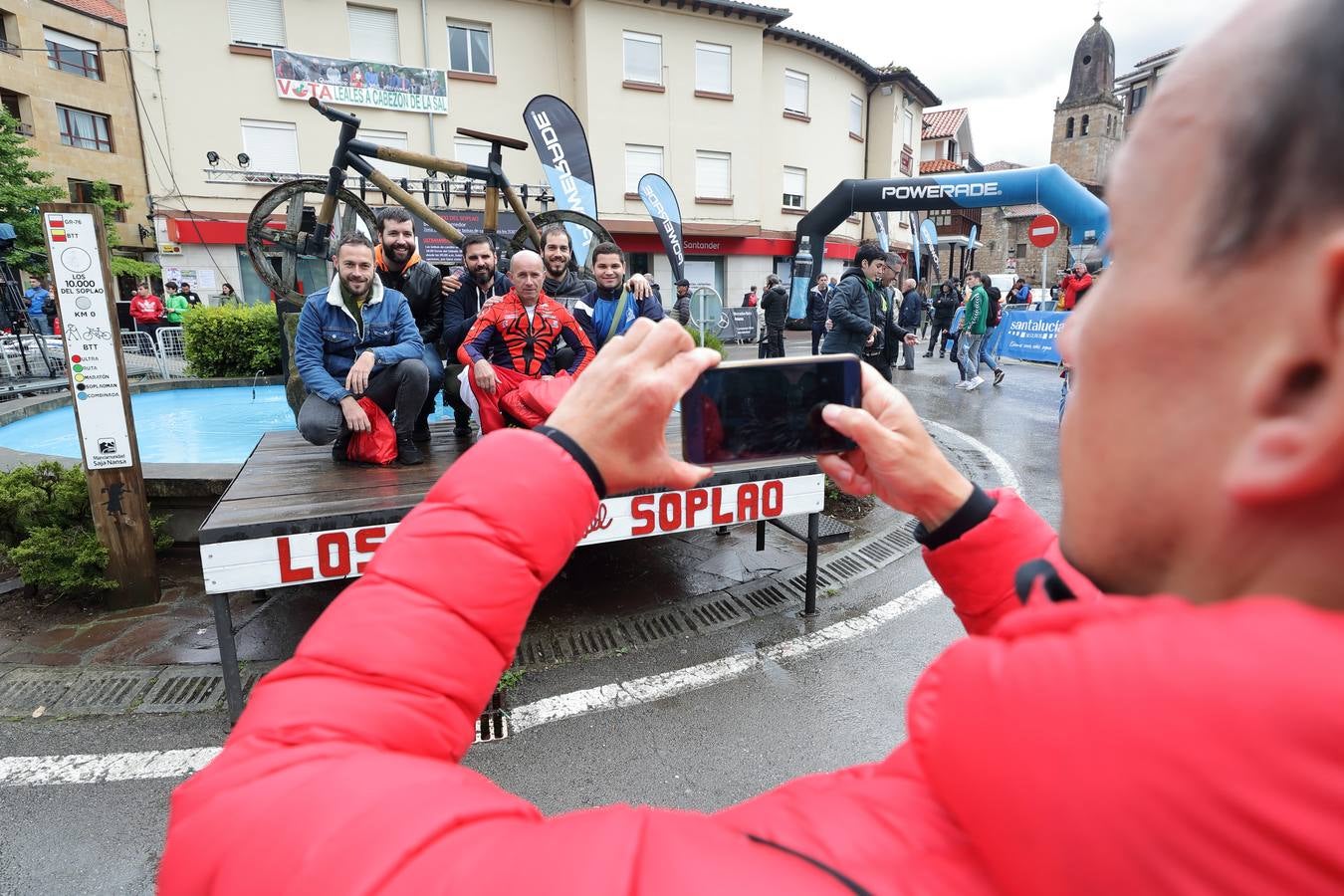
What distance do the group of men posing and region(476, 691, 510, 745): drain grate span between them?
1962mm

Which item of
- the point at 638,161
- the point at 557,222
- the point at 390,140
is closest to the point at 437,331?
the point at 557,222

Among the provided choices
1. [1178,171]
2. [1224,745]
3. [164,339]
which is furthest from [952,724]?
[164,339]

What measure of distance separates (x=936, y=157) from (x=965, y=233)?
19.8 feet

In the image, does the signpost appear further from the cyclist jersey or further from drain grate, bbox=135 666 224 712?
the cyclist jersey

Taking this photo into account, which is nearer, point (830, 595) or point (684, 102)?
point (830, 595)

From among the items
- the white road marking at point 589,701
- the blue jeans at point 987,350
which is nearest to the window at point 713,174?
the blue jeans at point 987,350

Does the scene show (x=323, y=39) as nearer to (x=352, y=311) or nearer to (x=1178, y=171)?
(x=352, y=311)

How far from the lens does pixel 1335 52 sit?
0.43 meters

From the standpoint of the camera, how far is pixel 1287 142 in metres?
0.43

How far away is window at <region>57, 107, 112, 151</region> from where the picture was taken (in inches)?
1135

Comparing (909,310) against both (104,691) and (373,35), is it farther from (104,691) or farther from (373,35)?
(373,35)

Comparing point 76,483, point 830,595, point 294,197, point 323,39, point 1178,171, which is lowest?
point 830,595

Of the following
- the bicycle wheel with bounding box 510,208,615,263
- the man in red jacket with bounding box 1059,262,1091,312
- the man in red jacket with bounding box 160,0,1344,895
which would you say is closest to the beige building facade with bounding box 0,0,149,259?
the bicycle wheel with bounding box 510,208,615,263

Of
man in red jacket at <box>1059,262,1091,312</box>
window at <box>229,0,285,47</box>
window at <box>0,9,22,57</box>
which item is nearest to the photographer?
man in red jacket at <box>1059,262,1091,312</box>
